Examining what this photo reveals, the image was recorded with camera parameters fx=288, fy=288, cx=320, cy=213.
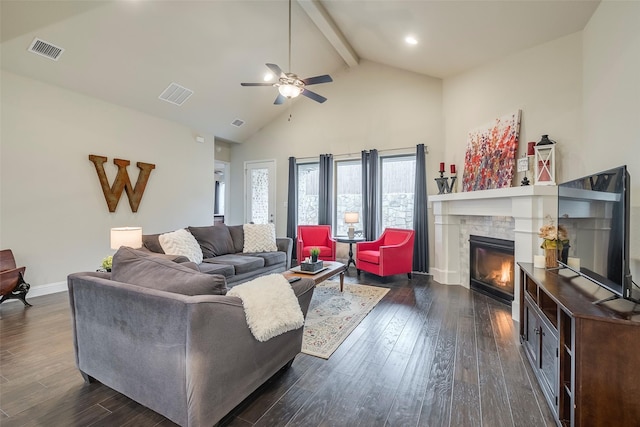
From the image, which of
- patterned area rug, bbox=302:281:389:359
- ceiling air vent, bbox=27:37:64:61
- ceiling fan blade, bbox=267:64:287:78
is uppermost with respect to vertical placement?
ceiling air vent, bbox=27:37:64:61

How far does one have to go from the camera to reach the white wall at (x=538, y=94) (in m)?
3.14

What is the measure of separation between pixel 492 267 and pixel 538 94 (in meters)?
2.24

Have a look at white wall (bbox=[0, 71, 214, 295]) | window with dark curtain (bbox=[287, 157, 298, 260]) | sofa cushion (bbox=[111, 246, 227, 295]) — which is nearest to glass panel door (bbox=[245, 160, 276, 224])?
window with dark curtain (bbox=[287, 157, 298, 260])

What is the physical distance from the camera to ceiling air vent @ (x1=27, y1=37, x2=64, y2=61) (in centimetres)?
346

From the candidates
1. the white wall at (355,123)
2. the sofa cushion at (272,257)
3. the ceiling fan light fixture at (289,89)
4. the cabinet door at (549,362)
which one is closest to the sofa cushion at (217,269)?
the sofa cushion at (272,257)

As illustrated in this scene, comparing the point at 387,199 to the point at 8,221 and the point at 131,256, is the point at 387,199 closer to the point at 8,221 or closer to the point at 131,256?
the point at 131,256

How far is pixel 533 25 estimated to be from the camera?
Answer: 314 centimetres

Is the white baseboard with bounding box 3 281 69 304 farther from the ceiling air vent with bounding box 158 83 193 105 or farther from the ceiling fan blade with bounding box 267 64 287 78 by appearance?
the ceiling fan blade with bounding box 267 64 287 78

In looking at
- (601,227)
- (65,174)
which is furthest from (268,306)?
(65,174)

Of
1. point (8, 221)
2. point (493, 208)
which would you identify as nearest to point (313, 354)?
point (493, 208)

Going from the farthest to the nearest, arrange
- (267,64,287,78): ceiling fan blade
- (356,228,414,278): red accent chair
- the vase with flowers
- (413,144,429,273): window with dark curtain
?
(413,144,429,273): window with dark curtain → (356,228,414,278): red accent chair → (267,64,287,78): ceiling fan blade → the vase with flowers

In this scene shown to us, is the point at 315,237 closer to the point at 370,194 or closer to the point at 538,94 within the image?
the point at 370,194

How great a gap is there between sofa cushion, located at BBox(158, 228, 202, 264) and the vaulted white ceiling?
2.60m

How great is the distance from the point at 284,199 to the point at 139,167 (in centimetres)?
296
